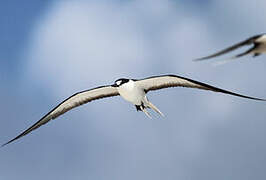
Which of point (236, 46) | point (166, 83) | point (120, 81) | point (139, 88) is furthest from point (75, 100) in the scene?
point (236, 46)

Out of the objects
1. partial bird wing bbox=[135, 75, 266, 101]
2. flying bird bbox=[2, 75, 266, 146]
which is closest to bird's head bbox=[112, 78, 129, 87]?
flying bird bbox=[2, 75, 266, 146]

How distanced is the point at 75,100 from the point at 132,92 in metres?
3.17

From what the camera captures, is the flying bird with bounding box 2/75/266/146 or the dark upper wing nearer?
the dark upper wing

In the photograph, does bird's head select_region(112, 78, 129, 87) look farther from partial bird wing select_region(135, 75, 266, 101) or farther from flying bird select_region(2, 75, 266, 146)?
partial bird wing select_region(135, 75, 266, 101)

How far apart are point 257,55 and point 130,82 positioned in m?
8.73

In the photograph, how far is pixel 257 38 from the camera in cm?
1116

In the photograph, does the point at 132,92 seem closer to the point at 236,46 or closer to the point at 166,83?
the point at 166,83

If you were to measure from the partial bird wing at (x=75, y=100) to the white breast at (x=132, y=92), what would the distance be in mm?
1472

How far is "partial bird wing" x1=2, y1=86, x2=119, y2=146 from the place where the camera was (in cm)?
2125

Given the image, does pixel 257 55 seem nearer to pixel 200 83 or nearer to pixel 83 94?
pixel 200 83

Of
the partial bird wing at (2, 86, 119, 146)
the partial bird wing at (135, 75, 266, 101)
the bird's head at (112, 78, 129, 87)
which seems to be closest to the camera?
the partial bird wing at (135, 75, 266, 101)

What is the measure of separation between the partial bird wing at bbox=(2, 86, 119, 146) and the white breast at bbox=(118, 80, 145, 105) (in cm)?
147

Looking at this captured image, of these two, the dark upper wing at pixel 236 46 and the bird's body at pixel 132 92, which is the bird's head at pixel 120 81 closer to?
the bird's body at pixel 132 92

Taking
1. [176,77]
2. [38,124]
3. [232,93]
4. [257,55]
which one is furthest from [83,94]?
[257,55]
